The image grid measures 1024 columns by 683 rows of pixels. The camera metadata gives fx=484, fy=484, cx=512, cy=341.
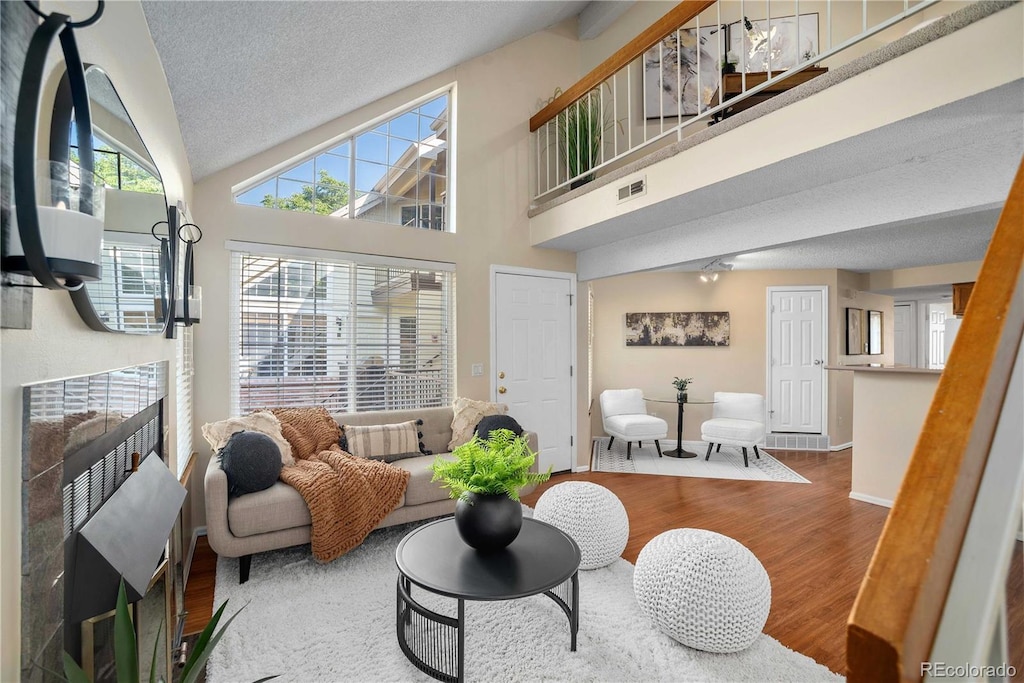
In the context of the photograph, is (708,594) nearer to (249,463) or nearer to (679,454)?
(249,463)

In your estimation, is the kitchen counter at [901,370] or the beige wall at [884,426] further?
the beige wall at [884,426]

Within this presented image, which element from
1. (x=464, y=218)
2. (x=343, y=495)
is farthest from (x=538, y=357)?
(x=343, y=495)

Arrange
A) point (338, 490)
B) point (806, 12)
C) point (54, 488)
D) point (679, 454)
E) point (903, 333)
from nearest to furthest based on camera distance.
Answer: point (54, 488) < point (338, 490) < point (806, 12) < point (679, 454) < point (903, 333)

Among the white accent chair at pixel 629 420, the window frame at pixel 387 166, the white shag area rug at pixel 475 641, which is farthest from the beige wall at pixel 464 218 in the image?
the white shag area rug at pixel 475 641

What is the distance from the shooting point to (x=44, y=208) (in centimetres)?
76

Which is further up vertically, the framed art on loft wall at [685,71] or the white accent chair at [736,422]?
the framed art on loft wall at [685,71]

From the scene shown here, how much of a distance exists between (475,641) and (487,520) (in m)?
0.54

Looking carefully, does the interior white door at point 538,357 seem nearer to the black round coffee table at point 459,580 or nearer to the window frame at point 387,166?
the window frame at point 387,166

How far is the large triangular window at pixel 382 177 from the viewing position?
369cm

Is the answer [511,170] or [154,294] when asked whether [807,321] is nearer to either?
[511,170]

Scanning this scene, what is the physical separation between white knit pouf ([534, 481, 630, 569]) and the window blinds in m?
1.75

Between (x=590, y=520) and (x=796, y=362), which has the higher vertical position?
(x=796, y=362)

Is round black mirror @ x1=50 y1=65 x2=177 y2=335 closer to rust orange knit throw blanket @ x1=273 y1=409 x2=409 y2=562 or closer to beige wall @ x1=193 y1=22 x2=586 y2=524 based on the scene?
rust orange knit throw blanket @ x1=273 y1=409 x2=409 y2=562

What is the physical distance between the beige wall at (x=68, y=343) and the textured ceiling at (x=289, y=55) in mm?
189
